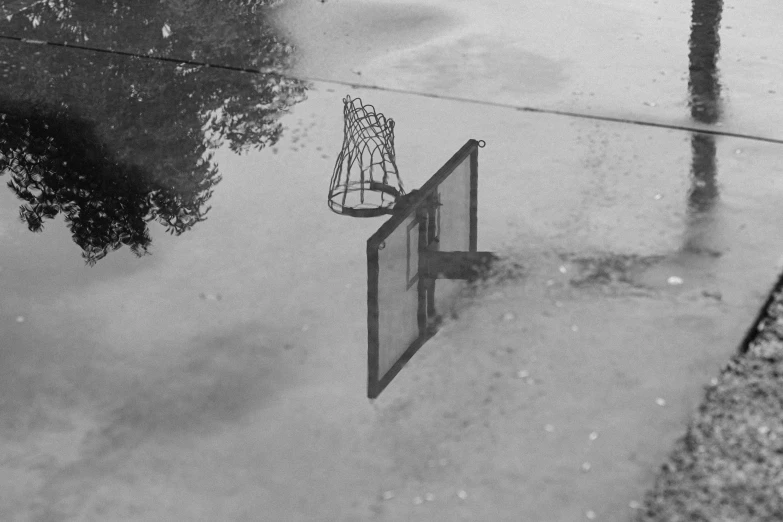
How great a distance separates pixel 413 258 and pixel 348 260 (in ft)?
0.86

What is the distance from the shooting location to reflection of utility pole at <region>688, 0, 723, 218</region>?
4.61 m

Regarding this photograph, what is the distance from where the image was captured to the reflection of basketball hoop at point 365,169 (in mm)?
4680

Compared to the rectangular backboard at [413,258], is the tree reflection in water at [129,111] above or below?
above

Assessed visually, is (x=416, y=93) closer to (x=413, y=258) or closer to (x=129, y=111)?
(x=129, y=111)

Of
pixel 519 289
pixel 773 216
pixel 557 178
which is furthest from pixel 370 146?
pixel 773 216

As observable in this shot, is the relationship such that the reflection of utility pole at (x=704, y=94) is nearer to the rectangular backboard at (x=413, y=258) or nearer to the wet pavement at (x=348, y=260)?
the wet pavement at (x=348, y=260)

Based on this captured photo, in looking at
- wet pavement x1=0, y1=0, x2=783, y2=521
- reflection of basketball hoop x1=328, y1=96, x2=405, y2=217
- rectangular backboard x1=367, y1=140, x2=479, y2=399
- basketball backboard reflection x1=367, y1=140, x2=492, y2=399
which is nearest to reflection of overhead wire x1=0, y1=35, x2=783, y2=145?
wet pavement x1=0, y1=0, x2=783, y2=521

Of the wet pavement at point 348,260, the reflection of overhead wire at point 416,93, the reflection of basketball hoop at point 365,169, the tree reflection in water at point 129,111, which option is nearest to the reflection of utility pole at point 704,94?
the wet pavement at point 348,260

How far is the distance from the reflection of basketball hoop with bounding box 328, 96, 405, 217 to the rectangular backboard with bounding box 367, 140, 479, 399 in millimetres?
158

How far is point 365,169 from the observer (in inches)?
195

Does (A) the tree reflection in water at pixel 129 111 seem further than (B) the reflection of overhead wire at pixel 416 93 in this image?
No

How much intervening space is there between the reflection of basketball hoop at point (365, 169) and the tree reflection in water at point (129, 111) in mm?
416

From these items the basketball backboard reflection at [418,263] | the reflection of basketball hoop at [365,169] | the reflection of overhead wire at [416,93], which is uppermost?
the reflection of overhead wire at [416,93]

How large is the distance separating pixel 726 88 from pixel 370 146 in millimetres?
1924
